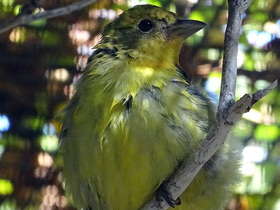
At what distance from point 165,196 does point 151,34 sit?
33.9 inches

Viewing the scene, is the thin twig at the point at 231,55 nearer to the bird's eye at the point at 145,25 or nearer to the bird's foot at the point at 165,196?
the bird's foot at the point at 165,196

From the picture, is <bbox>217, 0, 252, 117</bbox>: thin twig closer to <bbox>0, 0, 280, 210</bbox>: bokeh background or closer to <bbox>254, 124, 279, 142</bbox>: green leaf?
<bbox>0, 0, 280, 210</bbox>: bokeh background

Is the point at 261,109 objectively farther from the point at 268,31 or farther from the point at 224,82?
the point at 224,82

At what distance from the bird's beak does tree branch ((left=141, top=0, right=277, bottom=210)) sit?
2.05ft

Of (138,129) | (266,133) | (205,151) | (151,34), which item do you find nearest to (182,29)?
(151,34)

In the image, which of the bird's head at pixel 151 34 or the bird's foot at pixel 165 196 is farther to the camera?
the bird's head at pixel 151 34

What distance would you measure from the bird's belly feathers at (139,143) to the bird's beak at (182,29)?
1.38ft

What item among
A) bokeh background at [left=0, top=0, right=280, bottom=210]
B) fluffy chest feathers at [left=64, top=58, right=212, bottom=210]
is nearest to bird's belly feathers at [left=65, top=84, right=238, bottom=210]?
fluffy chest feathers at [left=64, top=58, right=212, bottom=210]

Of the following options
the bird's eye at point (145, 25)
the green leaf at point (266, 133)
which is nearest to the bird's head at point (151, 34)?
the bird's eye at point (145, 25)

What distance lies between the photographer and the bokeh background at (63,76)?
427cm

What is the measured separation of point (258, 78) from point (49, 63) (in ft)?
3.93

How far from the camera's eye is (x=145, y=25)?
147 inches

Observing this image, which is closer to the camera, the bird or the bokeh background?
the bird

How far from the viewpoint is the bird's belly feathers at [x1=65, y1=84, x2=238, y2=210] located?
3.21m
